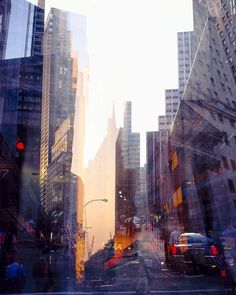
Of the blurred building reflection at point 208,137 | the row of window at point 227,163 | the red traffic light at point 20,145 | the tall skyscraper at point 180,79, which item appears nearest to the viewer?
the red traffic light at point 20,145

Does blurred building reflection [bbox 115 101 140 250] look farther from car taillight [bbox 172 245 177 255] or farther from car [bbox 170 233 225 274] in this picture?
car [bbox 170 233 225 274]

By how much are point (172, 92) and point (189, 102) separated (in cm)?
7836

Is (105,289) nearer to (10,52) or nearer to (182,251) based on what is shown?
(182,251)

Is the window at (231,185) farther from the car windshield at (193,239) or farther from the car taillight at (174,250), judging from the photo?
the car windshield at (193,239)

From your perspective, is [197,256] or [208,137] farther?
[208,137]

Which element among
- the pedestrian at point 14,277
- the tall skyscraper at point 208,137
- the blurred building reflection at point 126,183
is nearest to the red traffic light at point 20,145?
the pedestrian at point 14,277

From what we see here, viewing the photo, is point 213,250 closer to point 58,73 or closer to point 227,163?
point 227,163

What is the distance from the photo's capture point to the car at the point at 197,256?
12.0 m

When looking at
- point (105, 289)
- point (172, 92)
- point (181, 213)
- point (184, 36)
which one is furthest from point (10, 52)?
point (184, 36)

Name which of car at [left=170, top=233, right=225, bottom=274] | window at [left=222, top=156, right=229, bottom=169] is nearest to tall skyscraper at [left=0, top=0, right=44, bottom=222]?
car at [left=170, top=233, right=225, bottom=274]

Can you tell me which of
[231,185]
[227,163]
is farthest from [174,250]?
[227,163]

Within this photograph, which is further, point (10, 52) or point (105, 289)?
point (10, 52)

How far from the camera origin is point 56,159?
218ft

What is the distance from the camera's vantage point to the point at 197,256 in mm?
12289
